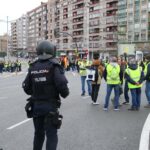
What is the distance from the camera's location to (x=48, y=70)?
4.85m

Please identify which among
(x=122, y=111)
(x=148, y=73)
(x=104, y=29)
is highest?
(x=104, y=29)

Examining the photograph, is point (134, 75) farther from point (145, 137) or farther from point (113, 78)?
point (145, 137)

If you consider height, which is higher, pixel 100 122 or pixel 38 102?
pixel 38 102

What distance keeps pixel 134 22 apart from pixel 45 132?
95.8 meters

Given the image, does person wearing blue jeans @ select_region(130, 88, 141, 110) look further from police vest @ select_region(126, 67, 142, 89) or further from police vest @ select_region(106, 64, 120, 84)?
police vest @ select_region(106, 64, 120, 84)

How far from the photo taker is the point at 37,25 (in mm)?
184875

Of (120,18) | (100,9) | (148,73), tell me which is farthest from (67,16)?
(148,73)

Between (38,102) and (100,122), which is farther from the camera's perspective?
(100,122)

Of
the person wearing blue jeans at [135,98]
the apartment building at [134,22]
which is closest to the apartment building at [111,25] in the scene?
the apartment building at [134,22]

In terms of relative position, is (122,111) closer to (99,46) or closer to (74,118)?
(74,118)

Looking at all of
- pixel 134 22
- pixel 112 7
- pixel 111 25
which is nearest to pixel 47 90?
pixel 134 22

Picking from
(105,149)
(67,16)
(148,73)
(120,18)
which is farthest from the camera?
(67,16)

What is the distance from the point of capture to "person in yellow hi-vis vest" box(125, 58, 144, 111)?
11609mm

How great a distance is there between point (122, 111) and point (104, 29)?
10599cm
